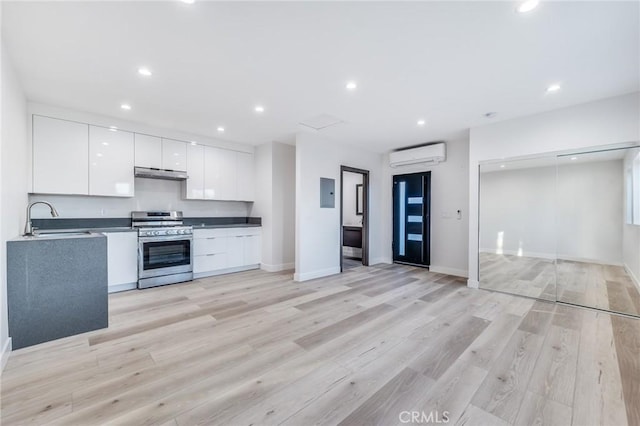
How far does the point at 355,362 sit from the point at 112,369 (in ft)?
6.05

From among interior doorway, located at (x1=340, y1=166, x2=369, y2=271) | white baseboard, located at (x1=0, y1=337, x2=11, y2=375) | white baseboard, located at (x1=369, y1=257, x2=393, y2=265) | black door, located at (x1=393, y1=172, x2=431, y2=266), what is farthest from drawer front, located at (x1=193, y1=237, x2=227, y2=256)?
black door, located at (x1=393, y1=172, x2=431, y2=266)

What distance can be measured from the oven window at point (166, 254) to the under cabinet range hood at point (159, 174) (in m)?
1.11

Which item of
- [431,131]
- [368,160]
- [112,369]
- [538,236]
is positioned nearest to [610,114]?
[538,236]

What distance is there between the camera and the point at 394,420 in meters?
1.53

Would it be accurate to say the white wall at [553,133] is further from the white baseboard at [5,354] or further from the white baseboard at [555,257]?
the white baseboard at [5,354]

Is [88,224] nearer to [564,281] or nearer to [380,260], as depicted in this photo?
[380,260]

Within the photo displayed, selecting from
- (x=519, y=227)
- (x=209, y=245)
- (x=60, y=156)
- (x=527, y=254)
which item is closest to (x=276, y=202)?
(x=209, y=245)

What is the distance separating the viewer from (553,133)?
3.59 m

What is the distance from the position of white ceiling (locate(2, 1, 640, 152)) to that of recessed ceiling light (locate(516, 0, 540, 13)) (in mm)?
55

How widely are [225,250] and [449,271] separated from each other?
4.31 m

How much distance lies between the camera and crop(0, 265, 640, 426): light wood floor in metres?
1.59

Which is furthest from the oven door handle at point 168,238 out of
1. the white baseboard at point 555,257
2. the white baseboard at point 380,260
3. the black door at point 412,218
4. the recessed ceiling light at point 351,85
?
the white baseboard at point 555,257

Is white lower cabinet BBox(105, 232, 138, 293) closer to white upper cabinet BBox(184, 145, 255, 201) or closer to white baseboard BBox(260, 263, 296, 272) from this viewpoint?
white upper cabinet BBox(184, 145, 255, 201)

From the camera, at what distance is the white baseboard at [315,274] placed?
4.61 meters
